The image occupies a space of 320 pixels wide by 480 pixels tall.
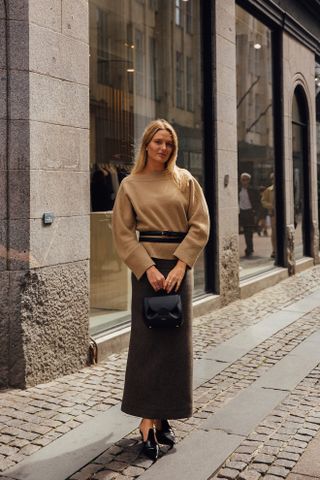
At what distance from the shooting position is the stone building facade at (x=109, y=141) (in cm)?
543

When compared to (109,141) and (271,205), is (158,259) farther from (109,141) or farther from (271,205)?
(271,205)

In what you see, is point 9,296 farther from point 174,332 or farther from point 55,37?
point 55,37

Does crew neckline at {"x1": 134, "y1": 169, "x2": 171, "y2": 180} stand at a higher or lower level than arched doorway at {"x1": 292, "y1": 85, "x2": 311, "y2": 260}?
lower

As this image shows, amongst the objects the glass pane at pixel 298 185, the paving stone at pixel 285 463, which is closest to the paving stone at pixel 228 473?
the paving stone at pixel 285 463

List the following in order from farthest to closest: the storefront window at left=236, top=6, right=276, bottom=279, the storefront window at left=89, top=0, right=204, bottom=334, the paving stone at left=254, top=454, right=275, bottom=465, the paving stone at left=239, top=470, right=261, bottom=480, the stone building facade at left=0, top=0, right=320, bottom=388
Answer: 1. the storefront window at left=236, top=6, right=276, bottom=279
2. the storefront window at left=89, top=0, right=204, bottom=334
3. the stone building facade at left=0, top=0, right=320, bottom=388
4. the paving stone at left=254, top=454, right=275, bottom=465
5. the paving stone at left=239, top=470, right=261, bottom=480

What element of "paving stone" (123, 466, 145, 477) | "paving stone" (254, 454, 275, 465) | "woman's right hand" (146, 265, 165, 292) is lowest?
"paving stone" (123, 466, 145, 477)

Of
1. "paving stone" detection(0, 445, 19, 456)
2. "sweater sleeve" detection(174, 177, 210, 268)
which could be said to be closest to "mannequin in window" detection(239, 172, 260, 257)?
"sweater sleeve" detection(174, 177, 210, 268)

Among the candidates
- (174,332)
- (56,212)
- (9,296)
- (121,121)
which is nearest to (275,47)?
(121,121)

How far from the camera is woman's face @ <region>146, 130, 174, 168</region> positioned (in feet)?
13.1

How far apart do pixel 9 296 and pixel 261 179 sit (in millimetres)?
7419

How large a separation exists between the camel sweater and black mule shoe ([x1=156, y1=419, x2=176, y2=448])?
3.30ft

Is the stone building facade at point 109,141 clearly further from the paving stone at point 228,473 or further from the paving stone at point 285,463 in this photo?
the paving stone at point 285,463

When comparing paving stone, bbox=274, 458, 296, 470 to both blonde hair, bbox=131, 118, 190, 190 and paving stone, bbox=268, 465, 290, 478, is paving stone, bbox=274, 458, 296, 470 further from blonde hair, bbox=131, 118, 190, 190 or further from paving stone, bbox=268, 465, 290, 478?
blonde hair, bbox=131, 118, 190, 190

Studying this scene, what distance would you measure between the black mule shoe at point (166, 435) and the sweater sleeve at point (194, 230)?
1038mm
